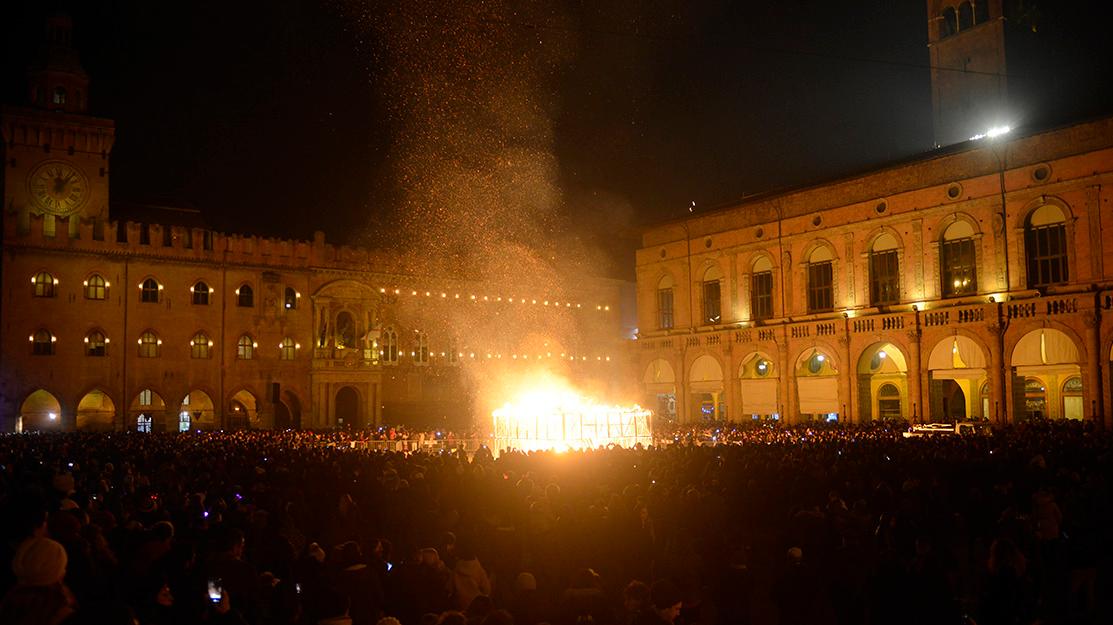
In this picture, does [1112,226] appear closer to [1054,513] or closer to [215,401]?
[1054,513]

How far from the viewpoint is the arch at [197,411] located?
49.3 m

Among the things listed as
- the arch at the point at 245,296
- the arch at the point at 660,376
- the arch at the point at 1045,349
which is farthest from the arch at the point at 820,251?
the arch at the point at 245,296

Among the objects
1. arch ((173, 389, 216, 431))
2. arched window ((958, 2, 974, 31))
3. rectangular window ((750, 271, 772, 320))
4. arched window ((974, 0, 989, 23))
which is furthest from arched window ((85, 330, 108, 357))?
arched window ((974, 0, 989, 23))

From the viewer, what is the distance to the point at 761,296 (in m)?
50.1

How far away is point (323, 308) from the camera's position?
54.3 meters

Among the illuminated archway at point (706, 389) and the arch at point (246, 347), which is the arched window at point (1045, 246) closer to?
the illuminated archway at point (706, 389)

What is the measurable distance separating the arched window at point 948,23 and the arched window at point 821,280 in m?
16.4

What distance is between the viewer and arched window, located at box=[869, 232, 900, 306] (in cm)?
4388

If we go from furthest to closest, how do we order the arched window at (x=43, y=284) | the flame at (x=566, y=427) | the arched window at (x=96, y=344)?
the arched window at (x=96, y=344) < the arched window at (x=43, y=284) < the flame at (x=566, y=427)

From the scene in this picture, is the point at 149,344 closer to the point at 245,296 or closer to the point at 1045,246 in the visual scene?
the point at 245,296

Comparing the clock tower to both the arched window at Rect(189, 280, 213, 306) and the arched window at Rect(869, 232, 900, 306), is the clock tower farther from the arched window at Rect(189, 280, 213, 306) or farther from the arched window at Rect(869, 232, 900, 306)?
the arched window at Rect(869, 232, 900, 306)

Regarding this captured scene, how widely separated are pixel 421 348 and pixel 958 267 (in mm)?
32219

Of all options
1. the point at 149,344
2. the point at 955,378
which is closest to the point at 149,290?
the point at 149,344

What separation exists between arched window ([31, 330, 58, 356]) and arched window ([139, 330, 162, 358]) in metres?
4.22
